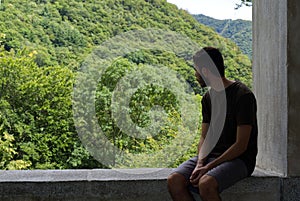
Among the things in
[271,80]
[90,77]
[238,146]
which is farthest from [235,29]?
[238,146]

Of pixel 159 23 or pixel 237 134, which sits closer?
pixel 237 134

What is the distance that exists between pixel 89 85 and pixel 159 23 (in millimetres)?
3004

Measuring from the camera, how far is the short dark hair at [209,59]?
211cm

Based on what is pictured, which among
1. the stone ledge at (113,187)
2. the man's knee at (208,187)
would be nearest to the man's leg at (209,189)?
the man's knee at (208,187)

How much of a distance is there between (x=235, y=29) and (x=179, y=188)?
5.54 metres

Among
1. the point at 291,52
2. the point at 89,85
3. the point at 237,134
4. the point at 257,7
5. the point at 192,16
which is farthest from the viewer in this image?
the point at 192,16

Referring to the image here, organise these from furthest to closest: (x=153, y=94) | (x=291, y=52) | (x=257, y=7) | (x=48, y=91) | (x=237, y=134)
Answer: (x=48, y=91) < (x=153, y=94) < (x=257, y=7) < (x=291, y=52) < (x=237, y=134)

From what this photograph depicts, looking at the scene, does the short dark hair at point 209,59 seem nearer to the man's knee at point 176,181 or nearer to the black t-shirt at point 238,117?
the black t-shirt at point 238,117

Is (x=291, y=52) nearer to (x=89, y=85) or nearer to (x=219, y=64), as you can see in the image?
(x=219, y=64)

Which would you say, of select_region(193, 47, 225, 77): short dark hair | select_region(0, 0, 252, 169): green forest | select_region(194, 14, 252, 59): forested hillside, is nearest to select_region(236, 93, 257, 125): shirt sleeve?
select_region(193, 47, 225, 77): short dark hair

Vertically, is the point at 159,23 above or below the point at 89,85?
above

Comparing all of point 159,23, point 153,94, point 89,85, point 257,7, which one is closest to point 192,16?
point 159,23

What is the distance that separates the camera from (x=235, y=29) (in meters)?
7.32

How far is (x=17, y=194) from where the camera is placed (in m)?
2.15
